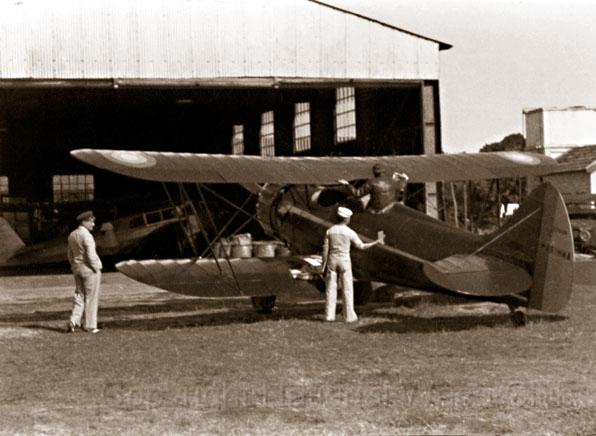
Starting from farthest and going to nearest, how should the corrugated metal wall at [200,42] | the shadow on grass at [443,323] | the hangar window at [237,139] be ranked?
the hangar window at [237,139], the corrugated metal wall at [200,42], the shadow on grass at [443,323]

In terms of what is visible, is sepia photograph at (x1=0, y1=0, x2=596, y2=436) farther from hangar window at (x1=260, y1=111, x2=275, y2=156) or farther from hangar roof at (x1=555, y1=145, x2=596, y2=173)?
hangar roof at (x1=555, y1=145, x2=596, y2=173)

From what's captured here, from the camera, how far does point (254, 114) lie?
A: 3556cm

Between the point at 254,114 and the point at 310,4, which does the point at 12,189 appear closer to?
the point at 254,114

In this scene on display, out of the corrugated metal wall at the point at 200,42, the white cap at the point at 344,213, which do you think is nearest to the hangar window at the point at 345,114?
the corrugated metal wall at the point at 200,42

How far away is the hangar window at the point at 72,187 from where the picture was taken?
41125 millimetres

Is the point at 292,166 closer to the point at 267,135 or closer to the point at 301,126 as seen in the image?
the point at 301,126

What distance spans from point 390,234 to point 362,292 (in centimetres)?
187

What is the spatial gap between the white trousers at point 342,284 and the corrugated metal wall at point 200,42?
939 centimetres

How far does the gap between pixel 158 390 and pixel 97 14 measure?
43.4 feet

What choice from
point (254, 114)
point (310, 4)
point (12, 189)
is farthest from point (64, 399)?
point (12, 189)

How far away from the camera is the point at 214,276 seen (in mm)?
12016

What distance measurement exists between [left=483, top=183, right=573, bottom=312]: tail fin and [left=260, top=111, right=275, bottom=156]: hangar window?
83.4 feet

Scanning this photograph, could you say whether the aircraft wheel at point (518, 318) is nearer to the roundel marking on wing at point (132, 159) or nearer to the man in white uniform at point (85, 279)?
the roundel marking on wing at point (132, 159)

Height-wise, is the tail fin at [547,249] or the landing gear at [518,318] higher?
the tail fin at [547,249]
